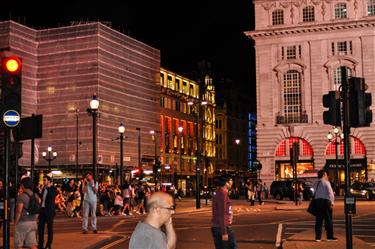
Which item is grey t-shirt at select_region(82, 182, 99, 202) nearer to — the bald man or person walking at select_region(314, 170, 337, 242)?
person walking at select_region(314, 170, 337, 242)

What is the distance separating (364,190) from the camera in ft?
172

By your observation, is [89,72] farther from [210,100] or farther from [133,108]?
[210,100]

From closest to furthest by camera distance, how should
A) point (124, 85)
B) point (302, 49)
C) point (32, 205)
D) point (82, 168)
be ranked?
point (32, 205) < point (302, 49) < point (82, 168) < point (124, 85)

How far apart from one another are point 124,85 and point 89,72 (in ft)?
23.4

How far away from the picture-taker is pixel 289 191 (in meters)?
57.8

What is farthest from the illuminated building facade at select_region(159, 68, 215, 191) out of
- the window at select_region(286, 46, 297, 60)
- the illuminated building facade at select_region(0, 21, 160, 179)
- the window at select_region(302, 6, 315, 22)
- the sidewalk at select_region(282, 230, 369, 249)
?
the sidewalk at select_region(282, 230, 369, 249)

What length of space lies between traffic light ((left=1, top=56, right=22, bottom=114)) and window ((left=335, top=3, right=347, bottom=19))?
211ft

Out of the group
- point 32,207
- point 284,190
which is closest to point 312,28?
point 284,190

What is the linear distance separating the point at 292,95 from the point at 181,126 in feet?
106

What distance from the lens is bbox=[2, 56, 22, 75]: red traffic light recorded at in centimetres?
1255

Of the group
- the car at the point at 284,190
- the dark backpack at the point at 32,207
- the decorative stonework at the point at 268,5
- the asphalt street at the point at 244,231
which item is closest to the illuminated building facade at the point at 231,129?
the decorative stonework at the point at 268,5

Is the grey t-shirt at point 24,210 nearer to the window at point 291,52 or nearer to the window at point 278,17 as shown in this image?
the window at point 291,52

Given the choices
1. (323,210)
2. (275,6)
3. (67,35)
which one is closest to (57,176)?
(67,35)

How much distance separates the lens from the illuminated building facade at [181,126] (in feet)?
351
